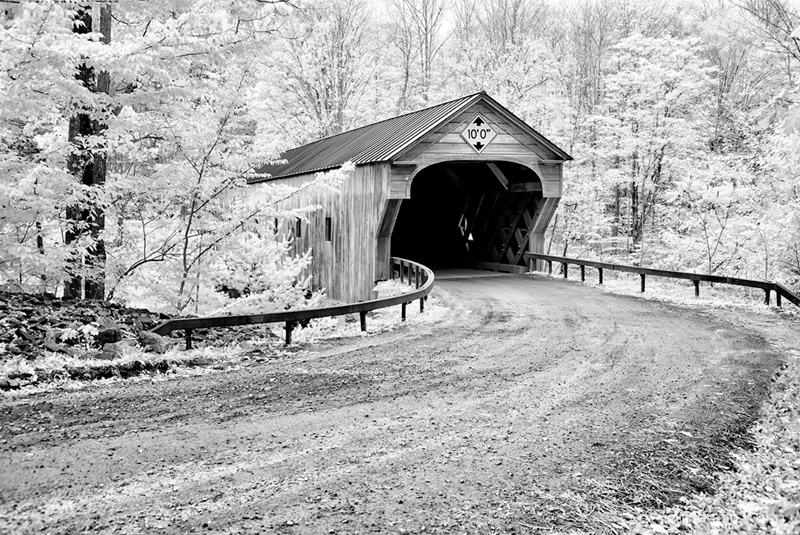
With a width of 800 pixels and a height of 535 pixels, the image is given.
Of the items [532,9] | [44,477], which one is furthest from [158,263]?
[532,9]

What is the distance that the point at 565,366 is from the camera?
6.53 meters

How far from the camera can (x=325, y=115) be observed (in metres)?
24.3

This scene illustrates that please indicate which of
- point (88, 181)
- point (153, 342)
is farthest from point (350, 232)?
point (153, 342)

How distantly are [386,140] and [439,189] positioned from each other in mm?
6236

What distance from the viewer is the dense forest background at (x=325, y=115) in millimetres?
6852

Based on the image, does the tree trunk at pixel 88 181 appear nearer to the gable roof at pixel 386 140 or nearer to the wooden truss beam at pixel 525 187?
the gable roof at pixel 386 140

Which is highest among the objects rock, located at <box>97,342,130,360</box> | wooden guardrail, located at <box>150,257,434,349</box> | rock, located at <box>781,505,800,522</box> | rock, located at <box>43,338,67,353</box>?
wooden guardrail, located at <box>150,257,434,349</box>

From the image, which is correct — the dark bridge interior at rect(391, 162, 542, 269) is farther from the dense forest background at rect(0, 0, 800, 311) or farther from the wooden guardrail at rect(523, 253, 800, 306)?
the dense forest background at rect(0, 0, 800, 311)

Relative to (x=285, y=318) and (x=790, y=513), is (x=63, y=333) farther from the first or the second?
(x=790, y=513)

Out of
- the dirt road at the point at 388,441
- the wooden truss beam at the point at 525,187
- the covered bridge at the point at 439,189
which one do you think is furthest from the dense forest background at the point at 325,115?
the wooden truss beam at the point at 525,187

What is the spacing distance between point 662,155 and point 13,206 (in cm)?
1909

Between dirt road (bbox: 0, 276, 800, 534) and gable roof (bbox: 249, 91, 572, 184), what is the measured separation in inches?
254

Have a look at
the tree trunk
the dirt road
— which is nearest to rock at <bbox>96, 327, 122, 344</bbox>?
the dirt road

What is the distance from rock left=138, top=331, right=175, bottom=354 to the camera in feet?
20.7
